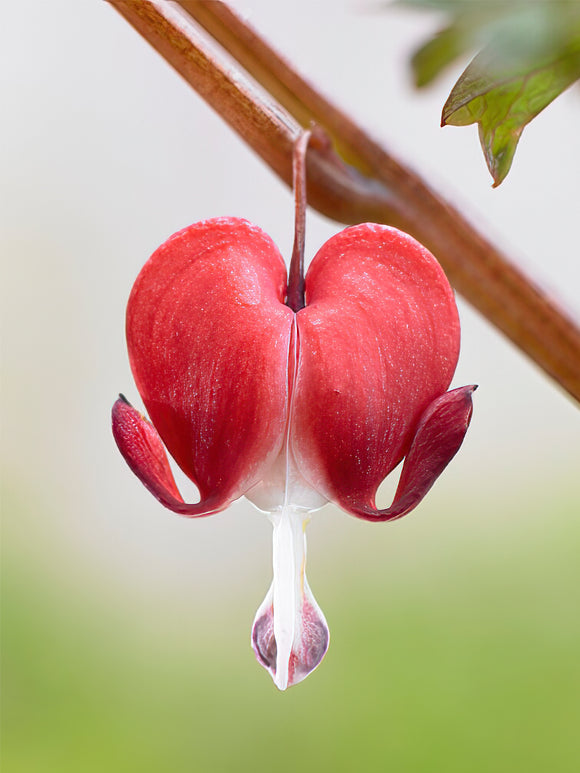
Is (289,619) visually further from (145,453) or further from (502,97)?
(502,97)

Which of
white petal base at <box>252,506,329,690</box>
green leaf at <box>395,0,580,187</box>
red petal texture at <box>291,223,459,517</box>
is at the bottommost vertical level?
white petal base at <box>252,506,329,690</box>

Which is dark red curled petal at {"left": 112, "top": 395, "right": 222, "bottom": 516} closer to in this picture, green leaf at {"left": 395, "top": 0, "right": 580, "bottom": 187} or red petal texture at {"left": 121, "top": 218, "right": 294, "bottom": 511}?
red petal texture at {"left": 121, "top": 218, "right": 294, "bottom": 511}

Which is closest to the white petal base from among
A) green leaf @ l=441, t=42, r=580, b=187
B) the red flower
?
A: the red flower

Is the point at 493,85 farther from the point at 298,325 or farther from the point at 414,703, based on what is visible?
the point at 414,703

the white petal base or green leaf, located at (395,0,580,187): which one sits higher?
green leaf, located at (395,0,580,187)

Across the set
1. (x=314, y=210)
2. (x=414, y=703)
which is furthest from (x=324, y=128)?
(x=414, y=703)

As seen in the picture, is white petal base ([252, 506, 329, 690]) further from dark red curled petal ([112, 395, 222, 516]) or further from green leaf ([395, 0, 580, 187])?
green leaf ([395, 0, 580, 187])

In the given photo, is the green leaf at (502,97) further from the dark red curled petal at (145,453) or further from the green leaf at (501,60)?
the dark red curled petal at (145,453)
